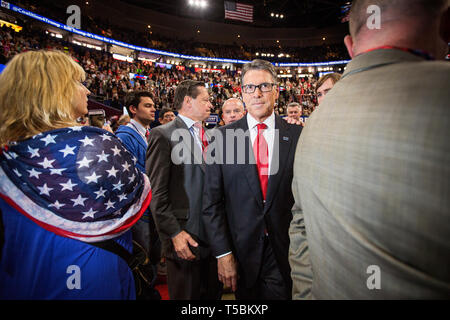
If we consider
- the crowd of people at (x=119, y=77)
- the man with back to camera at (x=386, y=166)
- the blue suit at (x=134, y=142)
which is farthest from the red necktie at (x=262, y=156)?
the crowd of people at (x=119, y=77)

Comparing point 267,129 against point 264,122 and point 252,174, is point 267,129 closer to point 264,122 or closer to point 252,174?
point 264,122

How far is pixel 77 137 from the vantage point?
1.12m

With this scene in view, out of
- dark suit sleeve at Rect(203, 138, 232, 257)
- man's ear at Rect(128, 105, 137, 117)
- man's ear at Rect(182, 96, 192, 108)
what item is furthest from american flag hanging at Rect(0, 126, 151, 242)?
man's ear at Rect(128, 105, 137, 117)

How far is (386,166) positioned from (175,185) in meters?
1.73

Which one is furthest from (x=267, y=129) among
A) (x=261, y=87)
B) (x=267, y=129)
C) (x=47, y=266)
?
(x=47, y=266)

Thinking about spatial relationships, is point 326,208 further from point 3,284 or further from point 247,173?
point 3,284

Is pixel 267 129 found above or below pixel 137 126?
below

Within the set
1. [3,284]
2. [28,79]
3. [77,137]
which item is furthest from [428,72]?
[3,284]

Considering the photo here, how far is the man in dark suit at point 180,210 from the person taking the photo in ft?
6.16

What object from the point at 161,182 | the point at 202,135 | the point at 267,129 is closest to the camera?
the point at 267,129

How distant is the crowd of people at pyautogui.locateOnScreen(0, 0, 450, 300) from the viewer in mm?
503

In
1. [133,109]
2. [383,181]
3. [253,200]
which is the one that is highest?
[133,109]

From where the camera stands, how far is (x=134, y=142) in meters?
2.91

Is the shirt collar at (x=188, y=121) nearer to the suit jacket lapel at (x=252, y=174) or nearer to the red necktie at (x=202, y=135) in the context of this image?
the red necktie at (x=202, y=135)
